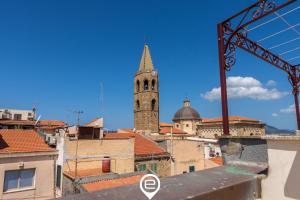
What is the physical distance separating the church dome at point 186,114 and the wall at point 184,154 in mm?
34888

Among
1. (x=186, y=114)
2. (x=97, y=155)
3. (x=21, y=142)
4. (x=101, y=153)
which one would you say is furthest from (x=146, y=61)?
(x=21, y=142)

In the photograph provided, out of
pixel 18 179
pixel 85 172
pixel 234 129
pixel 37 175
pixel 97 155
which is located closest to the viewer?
pixel 18 179

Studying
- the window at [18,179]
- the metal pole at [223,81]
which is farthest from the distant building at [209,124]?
the metal pole at [223,81]

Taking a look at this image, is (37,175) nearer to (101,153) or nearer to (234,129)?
(101,153)

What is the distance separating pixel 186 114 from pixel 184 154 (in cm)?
3756

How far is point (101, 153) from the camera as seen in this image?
60.2 feet

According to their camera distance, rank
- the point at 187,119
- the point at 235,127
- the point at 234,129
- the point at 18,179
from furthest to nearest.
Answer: the point at 187,119
the point at 234,129
the point at 235,127
the point at 18,179

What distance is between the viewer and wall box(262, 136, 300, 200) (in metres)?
3.28

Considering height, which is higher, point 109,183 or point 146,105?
point 146,105

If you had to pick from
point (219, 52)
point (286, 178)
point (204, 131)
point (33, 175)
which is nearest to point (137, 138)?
point (33, 175)

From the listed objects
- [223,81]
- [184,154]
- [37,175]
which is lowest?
[37,175]

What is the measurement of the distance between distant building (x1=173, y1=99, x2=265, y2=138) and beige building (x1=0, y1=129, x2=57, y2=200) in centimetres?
4440

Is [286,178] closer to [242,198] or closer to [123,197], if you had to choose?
[242,198]

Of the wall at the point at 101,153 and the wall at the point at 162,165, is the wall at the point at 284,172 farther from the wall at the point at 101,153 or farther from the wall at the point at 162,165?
the wall at the point at 162,165
